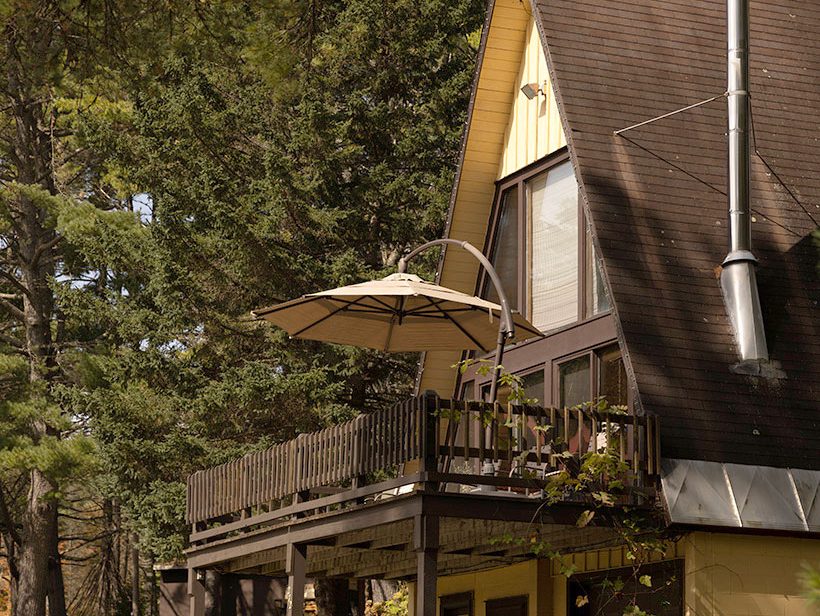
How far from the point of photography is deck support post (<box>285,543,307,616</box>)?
1383 centimetres

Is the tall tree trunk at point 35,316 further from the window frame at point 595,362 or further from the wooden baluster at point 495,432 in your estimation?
the wooden baluster at point 495,432

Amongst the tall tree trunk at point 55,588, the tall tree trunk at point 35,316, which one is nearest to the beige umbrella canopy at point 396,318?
the tall tree trunk at point 35,316

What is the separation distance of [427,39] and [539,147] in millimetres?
8963

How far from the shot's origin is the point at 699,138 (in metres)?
14.7

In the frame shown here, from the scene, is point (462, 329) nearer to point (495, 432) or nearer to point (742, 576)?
point (495, 432)

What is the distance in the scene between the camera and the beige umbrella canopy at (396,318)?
45.3 ft

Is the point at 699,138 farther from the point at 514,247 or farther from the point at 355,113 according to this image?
the point at 355,113

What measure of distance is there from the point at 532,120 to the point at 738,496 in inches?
225

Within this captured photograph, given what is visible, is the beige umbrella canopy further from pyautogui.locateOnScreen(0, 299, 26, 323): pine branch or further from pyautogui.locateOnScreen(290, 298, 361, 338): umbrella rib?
pyautogui.locateOnScreen(0, 299, 26, 323): pine branch

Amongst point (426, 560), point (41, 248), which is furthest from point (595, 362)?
point (41, 248)

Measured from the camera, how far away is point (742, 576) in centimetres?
1261

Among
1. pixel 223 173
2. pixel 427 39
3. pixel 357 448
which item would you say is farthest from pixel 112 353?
pixel 357 448

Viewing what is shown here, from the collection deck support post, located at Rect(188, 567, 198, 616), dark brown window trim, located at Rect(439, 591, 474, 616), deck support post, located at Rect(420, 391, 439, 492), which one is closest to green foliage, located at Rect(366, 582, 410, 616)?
dark brown window trim, located at Rect(439, 591, 474, 616)

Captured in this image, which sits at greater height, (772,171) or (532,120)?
(532,120)
